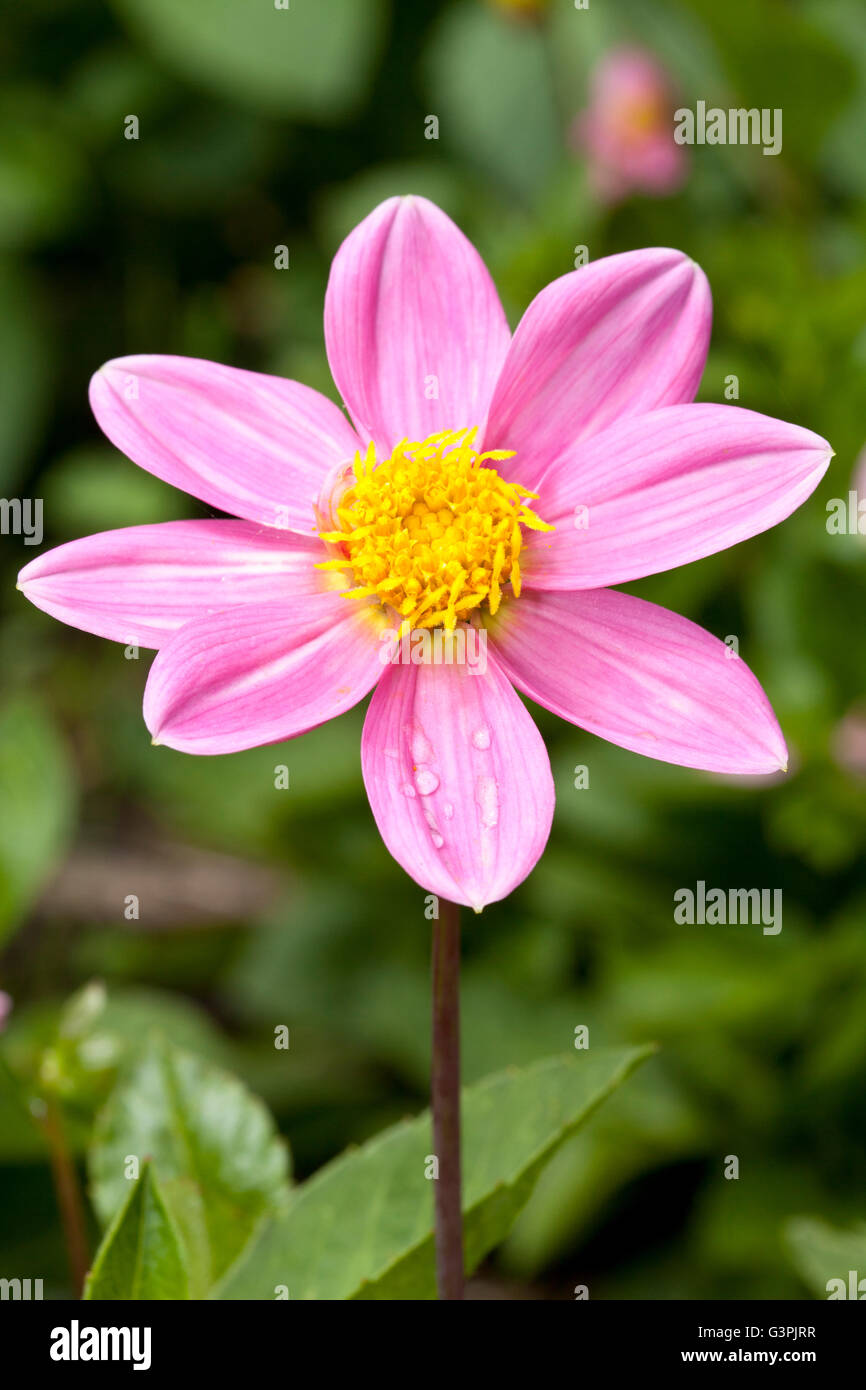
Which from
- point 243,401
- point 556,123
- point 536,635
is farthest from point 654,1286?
point 556,123

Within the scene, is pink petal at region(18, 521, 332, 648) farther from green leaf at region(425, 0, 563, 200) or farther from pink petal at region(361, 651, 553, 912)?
green leaf at region(425, 0, 563, 200)

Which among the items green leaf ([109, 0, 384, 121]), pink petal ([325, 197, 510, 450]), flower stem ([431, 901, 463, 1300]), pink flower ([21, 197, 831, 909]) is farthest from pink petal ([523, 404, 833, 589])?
green leaf ([109, 0, 384, 121])

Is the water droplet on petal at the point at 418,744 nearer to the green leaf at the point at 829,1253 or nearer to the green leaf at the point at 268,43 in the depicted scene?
the green leaf at the point at 829,1253

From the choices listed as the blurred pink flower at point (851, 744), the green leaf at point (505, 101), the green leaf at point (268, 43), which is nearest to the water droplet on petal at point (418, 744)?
the blurred pink flower at point (851, 744)

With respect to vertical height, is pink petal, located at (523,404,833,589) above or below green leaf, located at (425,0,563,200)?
below

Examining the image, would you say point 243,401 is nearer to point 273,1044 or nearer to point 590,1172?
point 590,1172

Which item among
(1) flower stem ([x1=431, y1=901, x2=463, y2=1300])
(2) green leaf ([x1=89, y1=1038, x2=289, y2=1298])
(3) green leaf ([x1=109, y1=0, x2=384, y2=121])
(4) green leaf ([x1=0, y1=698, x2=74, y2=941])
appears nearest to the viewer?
(1) flower stem ([x1=431, y1=901, x2=463, y2=1300])
